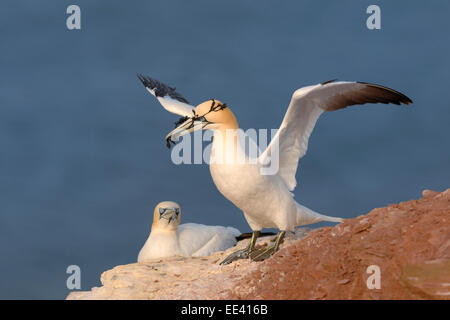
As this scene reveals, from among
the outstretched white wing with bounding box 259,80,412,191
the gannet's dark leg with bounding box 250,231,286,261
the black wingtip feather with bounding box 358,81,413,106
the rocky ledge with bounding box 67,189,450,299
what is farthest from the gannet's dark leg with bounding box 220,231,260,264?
the black wingtip feather with bounding box 358,81,413,106

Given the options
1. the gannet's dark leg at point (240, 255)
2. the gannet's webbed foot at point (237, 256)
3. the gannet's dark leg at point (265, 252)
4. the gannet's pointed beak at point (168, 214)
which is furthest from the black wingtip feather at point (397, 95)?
the gannet's pointed beak at point (168, 214)

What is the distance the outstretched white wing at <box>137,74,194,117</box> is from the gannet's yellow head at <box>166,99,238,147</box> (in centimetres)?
141

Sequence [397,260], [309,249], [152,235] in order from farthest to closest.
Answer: [152,235], [309,249], [397,260]

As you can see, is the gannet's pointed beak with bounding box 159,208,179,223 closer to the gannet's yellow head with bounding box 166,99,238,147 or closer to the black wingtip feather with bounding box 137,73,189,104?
the black wingtip feather with bounding box 137,73,189,104

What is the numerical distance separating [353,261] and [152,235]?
5669mm

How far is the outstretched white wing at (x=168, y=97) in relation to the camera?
9.04 meters

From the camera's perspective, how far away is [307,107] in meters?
7.52

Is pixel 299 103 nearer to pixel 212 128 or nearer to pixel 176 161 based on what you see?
pixel 212 128

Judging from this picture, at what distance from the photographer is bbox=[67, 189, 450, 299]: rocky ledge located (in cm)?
461

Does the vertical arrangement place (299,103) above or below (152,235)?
above

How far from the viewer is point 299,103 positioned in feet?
23.9

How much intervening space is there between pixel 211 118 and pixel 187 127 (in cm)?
39
